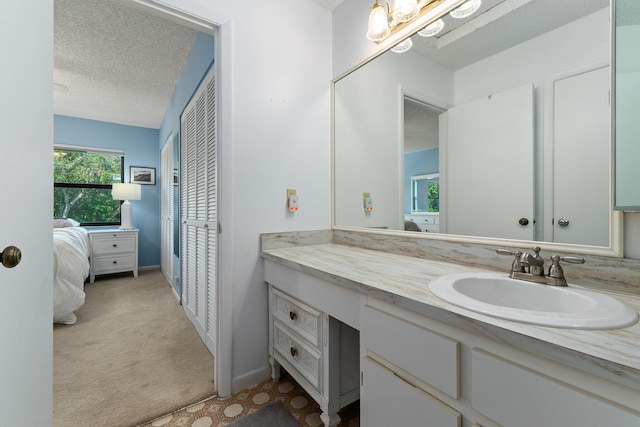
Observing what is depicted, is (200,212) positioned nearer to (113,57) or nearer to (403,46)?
(403,46)

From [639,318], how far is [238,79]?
5.81ft

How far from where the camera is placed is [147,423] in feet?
4.17

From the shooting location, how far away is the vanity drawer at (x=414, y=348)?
67cm

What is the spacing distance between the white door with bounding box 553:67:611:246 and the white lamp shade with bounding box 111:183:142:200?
16.2 feet

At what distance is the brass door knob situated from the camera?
58cm

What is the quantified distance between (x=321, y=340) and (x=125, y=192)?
427 centimetres

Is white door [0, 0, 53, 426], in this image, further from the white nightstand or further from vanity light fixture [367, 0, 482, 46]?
the white nightstand

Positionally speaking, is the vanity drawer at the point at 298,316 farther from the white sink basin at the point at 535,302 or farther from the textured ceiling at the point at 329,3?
the textured ceiling at the point at 329,3

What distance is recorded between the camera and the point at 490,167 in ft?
3.75

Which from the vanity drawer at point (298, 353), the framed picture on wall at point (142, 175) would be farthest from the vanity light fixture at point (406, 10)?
the framed picture on wall at point (142, 175)

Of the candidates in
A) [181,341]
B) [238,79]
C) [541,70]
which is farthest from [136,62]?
[541,70]

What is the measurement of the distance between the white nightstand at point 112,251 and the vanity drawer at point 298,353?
359 cm

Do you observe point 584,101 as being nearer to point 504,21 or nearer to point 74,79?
point 504,21

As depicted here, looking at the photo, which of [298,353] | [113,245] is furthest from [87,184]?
[298,353]
